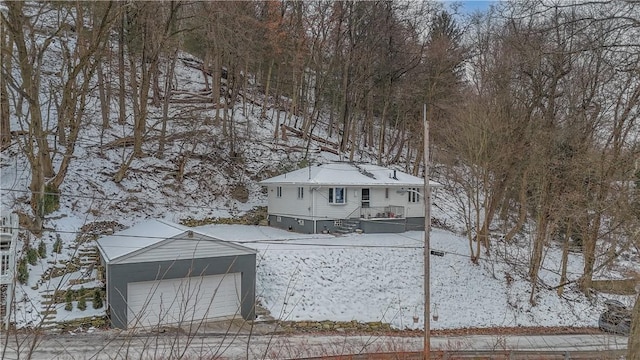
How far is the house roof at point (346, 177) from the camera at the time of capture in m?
24.1

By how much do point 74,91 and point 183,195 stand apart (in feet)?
26.4

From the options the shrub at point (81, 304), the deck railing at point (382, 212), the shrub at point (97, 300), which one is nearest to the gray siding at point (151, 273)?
the shrub at point (97, 300)

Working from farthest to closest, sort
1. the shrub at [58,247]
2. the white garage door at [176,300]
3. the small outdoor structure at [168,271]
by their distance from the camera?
the shrub at [58,247] < the white garage door at [176,300] < the small outdoor structure at [168,271]

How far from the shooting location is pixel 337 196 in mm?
24453

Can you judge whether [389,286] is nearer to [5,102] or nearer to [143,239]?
[143,239]

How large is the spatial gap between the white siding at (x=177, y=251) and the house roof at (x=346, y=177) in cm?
927

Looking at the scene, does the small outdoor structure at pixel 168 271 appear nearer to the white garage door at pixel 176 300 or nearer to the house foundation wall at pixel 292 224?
the white garage door at pixel 176 300

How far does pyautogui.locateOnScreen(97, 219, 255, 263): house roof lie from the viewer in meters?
13.8

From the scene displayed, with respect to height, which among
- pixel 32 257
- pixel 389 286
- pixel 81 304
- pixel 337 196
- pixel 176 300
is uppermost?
pixel 337 196

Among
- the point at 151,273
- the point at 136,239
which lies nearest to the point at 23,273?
the point at 136,239

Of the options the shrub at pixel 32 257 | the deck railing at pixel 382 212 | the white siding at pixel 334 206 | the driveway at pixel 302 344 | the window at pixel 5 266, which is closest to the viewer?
the driveway at pixel 302 344

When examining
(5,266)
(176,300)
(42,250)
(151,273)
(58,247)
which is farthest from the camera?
(58,247)

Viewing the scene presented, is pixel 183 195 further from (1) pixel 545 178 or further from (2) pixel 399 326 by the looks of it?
(1) pixel 545 178

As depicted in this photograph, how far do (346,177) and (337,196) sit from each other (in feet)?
4.08
